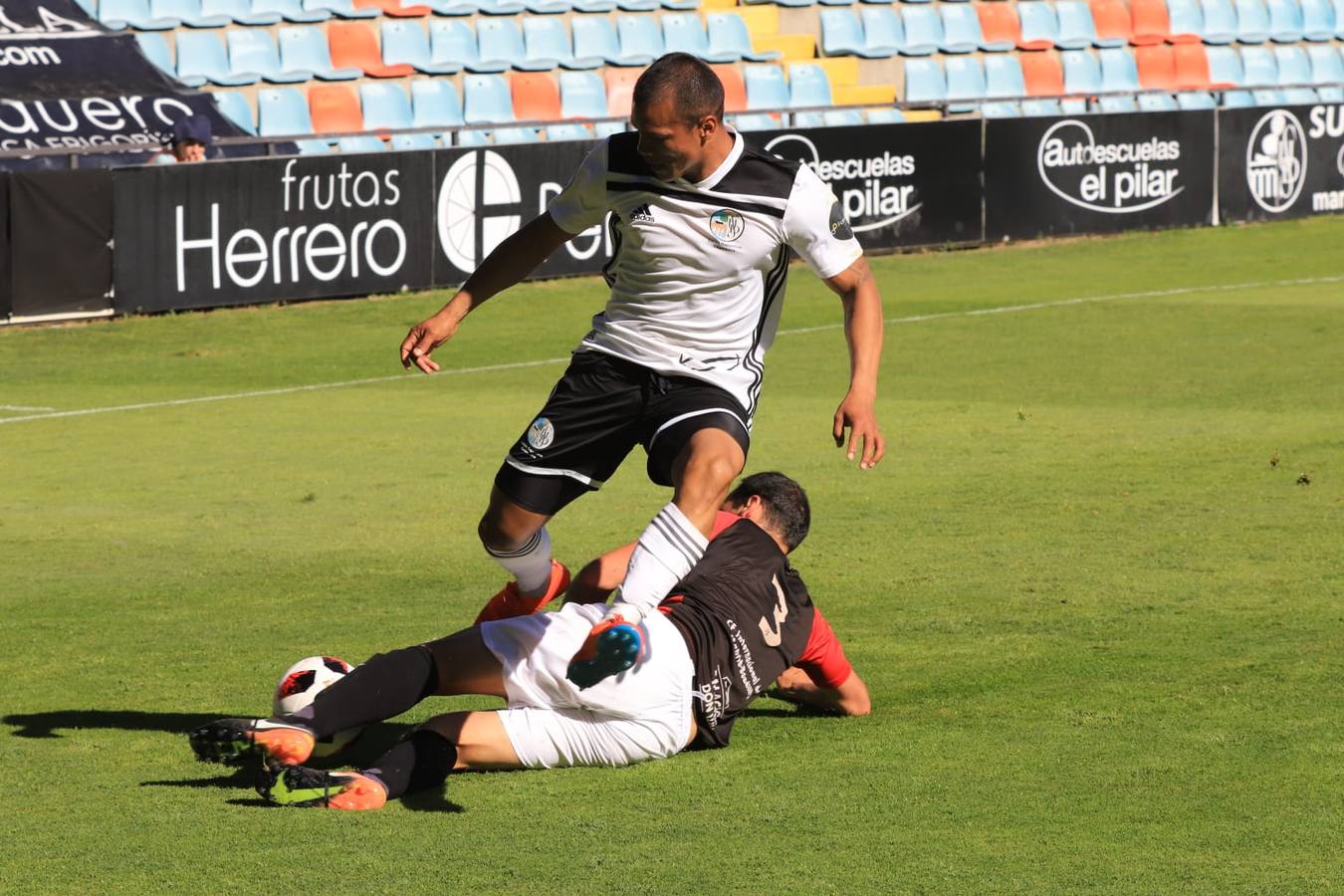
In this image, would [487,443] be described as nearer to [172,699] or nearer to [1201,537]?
[1201,537]

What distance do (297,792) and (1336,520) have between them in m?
6.30

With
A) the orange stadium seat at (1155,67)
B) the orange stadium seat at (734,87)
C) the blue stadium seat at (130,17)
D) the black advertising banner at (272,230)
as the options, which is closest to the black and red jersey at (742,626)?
the black advertising banner at (272,230)

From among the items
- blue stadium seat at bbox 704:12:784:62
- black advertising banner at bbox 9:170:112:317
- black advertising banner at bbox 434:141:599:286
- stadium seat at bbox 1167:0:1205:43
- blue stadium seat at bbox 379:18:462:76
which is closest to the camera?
black advertising banner at bbox 9:170:112:317

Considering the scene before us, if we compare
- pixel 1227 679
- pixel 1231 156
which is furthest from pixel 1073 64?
pixel 1227 679

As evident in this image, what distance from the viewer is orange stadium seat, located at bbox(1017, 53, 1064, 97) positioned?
32.1 meters

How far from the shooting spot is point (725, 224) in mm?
6469

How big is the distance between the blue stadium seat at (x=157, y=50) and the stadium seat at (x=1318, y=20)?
21261mm

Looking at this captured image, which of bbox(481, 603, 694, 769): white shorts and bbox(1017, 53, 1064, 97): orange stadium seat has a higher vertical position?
bbox(1017, 53, 1064, 97): orange stadium seat

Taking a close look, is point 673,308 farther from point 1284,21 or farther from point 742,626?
point 1284,21

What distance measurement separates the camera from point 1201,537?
983 cm

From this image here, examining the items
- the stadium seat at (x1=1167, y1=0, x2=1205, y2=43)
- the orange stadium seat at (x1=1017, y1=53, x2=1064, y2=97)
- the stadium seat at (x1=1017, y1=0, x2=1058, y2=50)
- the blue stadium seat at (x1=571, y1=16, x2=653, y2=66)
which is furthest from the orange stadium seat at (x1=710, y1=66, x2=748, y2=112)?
the stadium seat at (x1=1167, y1=0, x2=1205, y2=43)

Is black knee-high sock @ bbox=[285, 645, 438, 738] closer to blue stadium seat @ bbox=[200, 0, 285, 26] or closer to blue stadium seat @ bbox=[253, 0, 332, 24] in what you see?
blue stadium seat @ bbox=[200, 0, 285, 26]

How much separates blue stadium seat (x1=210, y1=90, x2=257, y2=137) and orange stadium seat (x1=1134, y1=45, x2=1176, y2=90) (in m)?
16.3

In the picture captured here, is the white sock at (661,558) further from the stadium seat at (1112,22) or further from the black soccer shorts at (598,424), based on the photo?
the stadium seat at (1112,22)
